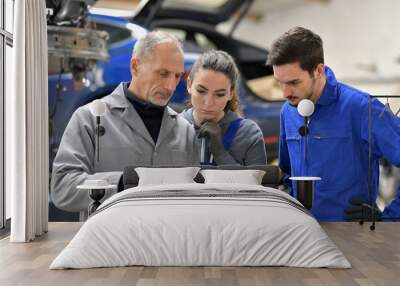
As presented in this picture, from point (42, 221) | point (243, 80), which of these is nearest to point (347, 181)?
point (243, 80)

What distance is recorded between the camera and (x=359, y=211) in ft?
15.7

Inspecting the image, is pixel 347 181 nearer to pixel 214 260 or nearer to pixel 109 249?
pixel 214 260

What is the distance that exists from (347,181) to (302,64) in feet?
3.25

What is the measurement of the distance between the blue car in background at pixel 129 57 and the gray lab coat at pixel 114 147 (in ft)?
2.14

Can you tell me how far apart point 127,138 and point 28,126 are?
0.81 meters

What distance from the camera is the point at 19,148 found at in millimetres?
4305

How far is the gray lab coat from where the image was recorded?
4.79 metres

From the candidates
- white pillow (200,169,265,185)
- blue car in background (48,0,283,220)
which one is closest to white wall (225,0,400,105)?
blue car in background (48,0,283,220)

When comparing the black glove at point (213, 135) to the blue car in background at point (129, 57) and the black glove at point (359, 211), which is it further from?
the black glove at point (359, 211)

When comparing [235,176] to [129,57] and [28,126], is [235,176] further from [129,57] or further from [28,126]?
Answer: [129,57]

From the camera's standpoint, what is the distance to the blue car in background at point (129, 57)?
219 inches

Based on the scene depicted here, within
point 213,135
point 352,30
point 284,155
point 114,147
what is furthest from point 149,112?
point 352,30

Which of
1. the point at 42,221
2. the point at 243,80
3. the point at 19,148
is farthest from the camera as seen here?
the point at 243,80

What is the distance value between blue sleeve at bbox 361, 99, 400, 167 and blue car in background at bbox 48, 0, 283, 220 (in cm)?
98
